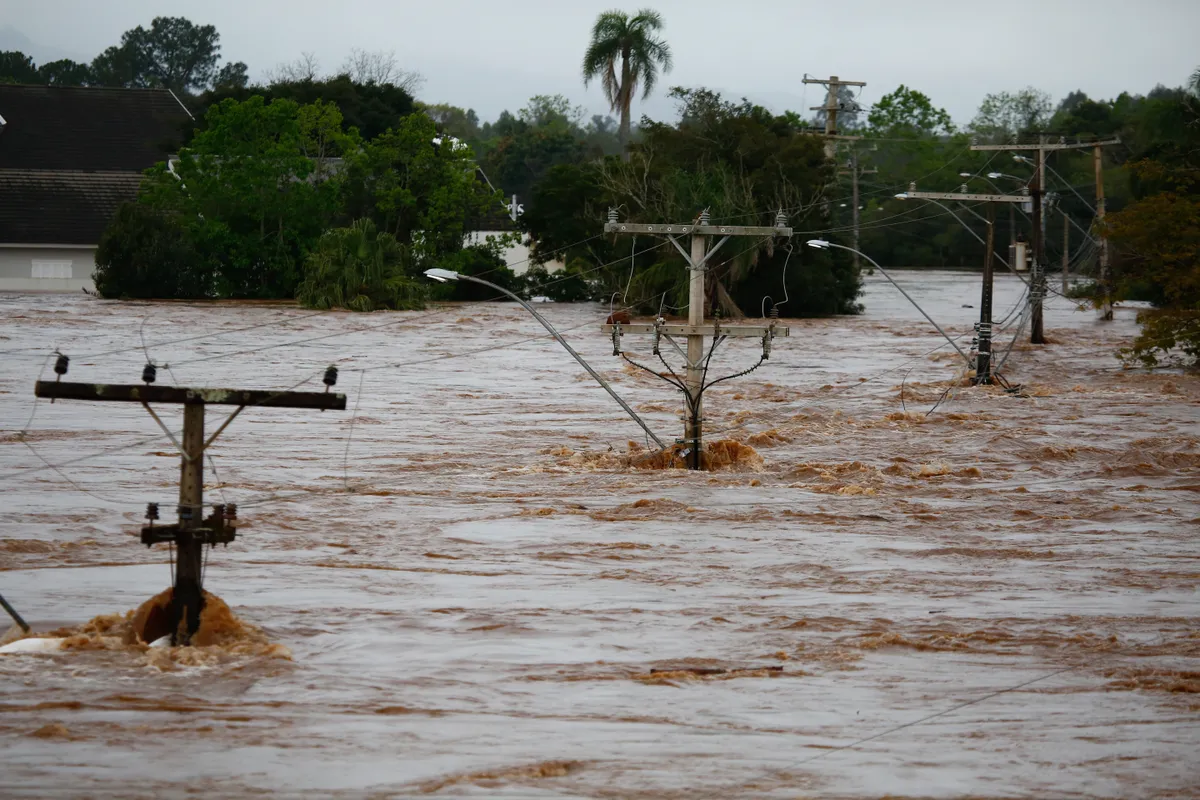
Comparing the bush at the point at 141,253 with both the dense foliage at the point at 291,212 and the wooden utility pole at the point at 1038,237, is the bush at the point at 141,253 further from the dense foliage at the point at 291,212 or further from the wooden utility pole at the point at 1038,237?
the wooden utility pole at the point at 1038,237

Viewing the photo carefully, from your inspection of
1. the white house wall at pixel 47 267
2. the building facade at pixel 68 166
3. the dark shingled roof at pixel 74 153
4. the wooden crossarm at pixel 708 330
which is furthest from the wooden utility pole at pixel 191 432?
the dark shingled roof at pixel 74 153

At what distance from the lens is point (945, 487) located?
23016mm

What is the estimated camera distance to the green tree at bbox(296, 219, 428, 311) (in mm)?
63312

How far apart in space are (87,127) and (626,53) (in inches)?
1313

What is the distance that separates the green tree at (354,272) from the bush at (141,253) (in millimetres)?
5735

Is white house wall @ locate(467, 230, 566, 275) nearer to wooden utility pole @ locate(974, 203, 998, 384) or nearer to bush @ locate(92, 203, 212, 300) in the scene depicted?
bush @ locate(92, 203, 212, 300)

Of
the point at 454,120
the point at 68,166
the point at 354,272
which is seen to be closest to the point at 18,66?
the point at 454,120

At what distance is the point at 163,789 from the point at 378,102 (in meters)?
76.4

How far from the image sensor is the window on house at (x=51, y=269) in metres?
68.5

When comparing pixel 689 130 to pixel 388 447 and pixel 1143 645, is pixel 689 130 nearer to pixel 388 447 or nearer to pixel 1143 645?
pixel 388 447

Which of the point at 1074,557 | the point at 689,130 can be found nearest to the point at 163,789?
the point at 1074,557

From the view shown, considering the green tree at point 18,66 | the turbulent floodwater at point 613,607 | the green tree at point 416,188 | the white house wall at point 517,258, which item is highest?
the green tree at point 18,66

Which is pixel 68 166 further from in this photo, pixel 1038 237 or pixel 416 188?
pixel 1038 237

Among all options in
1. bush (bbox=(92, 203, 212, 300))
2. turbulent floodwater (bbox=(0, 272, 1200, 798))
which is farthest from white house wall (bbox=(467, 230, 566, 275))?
turbulent floodwater (bbox=(0, 272, 1200, 798))
